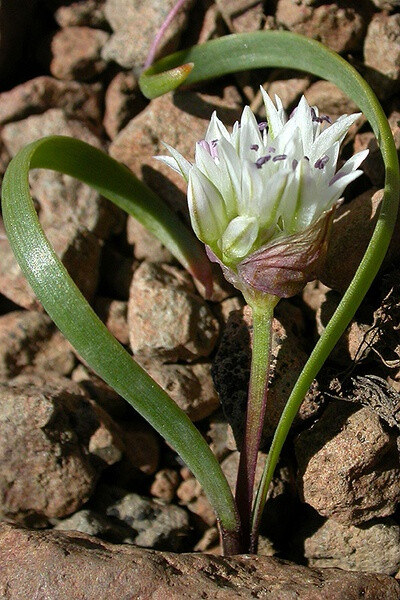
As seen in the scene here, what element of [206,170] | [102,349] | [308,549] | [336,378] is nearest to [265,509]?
[308,549]

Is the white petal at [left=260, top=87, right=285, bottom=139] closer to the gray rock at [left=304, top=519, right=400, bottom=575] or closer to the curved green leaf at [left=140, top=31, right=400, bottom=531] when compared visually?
the curved green leaf at [left=140, top=31, right=400, bottom=531]

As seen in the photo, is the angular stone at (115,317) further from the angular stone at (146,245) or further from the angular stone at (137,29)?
the angular stone at (137,29)

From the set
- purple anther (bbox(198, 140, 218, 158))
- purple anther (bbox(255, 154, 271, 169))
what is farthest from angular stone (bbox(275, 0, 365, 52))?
purple anther (bbox(255, 154, 271, 169))

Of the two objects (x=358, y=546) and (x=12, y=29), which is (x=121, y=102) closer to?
(x=12, y=29)

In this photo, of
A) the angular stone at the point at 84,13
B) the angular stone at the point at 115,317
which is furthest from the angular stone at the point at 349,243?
the angular stone at the point at 84,13

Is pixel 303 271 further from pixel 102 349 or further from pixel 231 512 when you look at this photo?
pixel 231 512

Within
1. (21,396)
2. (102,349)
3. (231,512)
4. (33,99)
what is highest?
(33,99)
